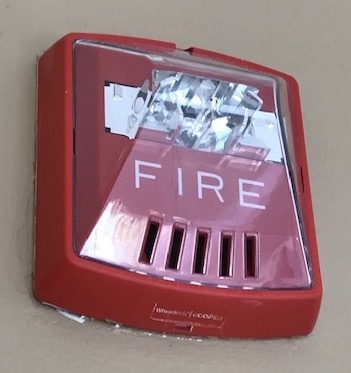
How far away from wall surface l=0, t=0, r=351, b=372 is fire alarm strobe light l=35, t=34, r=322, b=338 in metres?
0.01

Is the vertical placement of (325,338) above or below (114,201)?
below

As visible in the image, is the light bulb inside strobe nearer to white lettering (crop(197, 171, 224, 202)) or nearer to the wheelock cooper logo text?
white lettering (crop(197, 171, 224, 202))

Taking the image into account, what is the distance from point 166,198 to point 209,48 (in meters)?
0.18

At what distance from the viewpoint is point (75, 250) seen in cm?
59

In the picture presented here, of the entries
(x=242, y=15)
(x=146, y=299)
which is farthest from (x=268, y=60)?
(x=146, y=299)

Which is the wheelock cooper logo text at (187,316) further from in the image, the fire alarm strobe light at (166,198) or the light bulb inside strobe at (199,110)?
the light bulb inside strobe at (199,110)

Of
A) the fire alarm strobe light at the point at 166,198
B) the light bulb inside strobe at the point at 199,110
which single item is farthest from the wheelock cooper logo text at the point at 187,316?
the light bulb inside strobe at the point at 199,110

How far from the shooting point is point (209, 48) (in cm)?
75

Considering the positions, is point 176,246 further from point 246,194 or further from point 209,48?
point 209,48

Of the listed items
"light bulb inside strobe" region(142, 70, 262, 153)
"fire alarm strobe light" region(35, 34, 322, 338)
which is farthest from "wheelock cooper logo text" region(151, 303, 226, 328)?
"light bulb inside strobe" region(142, 70, 262, 153)

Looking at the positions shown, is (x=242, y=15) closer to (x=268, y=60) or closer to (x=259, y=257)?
(x=268, y=60)

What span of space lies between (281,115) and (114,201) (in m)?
0.17

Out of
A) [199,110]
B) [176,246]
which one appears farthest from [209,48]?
A: [176,246]

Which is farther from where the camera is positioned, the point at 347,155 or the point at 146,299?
the point at 347,155
